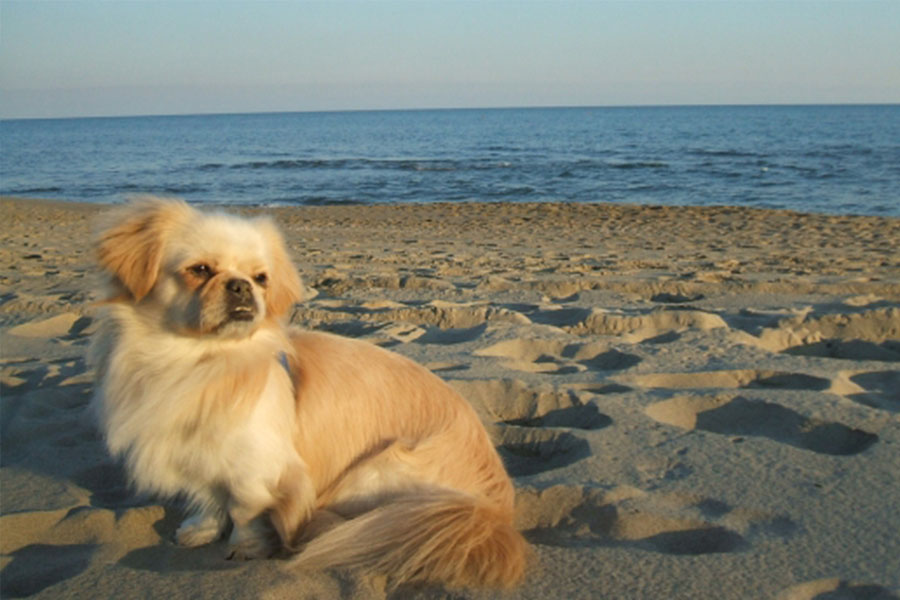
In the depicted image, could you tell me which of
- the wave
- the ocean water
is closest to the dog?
the ocean water

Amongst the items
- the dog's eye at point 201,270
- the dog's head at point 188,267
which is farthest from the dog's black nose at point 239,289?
the dog's eye at point 201,270

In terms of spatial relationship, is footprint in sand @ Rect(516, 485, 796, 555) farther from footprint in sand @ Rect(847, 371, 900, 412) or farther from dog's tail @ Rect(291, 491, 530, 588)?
footprint in sand @ Rect(847, 371, 900, 412)

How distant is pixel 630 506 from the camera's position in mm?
2471

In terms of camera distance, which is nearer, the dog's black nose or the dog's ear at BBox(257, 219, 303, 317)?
the dog's black nose

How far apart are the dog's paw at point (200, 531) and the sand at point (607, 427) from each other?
5 centimetres

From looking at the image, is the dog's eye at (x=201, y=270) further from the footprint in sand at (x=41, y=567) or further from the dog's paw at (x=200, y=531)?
the footprint in sand at (x=41, y=567)

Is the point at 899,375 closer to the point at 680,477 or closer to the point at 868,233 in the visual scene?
the point at 680,477

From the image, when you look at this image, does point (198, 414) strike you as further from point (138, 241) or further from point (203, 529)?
point (138, 241)

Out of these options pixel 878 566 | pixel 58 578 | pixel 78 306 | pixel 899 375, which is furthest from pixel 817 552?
pixel 78 306

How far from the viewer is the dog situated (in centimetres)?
213

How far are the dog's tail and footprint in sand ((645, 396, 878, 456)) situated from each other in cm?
137

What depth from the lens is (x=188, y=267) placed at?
232 centimetres

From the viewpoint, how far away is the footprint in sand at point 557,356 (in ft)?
12.9

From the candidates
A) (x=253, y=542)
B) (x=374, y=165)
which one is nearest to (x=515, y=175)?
(x=374, y=165)
